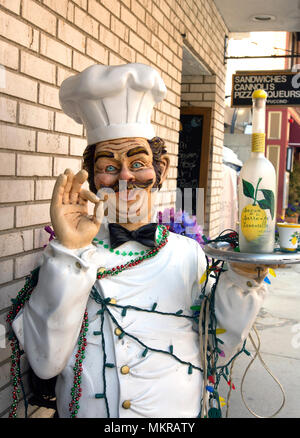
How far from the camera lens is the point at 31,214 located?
2.37 m

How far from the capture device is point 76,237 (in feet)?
5.16

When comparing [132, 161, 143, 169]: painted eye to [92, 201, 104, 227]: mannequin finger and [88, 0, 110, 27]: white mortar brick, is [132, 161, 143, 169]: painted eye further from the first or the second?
[88, 0, 110, 27]: white mortar brick

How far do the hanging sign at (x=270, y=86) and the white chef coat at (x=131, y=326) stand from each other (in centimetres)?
567

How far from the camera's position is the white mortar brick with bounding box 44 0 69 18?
2.45 metres

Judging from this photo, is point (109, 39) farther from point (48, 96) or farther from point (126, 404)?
point (126, 404)

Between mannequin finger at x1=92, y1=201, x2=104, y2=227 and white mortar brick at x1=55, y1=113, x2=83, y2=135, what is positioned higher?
white mortar brick at x1=55, y1=113, x2=83, y2=135

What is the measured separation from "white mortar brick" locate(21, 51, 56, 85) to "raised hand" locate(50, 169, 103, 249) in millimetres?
915

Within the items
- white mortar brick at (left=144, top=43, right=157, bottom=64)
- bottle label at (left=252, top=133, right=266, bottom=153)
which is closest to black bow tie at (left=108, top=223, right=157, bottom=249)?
bottle label at (left=252, top=133, right=266, bottom=153)

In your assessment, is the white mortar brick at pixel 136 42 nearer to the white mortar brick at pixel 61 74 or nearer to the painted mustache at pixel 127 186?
the white mortar brick at pixel 61 74

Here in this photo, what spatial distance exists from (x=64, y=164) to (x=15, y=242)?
623 millimetres

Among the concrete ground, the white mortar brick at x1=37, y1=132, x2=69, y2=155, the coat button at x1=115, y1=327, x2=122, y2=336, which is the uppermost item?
the white mortar brick at x1=37, y1=132, x2=69, y2=155

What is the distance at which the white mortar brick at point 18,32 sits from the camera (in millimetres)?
2073

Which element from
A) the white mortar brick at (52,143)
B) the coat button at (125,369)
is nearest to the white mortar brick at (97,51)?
the white mortar brick at (52,143)
